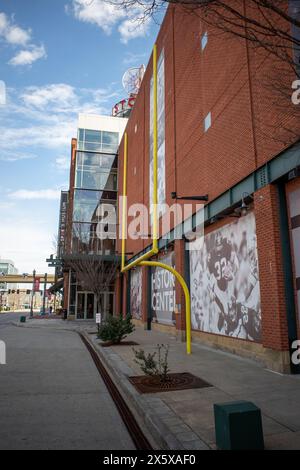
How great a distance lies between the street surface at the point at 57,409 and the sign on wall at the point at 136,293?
1525cm

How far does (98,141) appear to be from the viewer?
1591 inches

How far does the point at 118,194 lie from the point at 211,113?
2452cm

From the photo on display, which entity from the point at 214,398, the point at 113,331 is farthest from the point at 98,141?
the point at 214,398

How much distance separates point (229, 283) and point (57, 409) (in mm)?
7806

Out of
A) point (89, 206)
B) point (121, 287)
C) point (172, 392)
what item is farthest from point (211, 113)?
point (89, 206)

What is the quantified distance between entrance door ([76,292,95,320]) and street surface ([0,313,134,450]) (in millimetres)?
24990

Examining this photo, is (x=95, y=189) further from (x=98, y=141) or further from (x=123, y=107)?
(x=123, y=107)

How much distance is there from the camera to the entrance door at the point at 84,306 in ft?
116

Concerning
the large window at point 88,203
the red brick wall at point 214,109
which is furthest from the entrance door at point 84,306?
the red brick wall at point 214,109

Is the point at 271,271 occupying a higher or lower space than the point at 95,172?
lower

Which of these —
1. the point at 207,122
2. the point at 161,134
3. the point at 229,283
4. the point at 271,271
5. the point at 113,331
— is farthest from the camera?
the point at 161,134

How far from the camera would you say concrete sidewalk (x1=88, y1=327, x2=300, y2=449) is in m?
4.48

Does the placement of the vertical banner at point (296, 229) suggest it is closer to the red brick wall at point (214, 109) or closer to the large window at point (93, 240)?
the red brick wall at point (214, 109)
